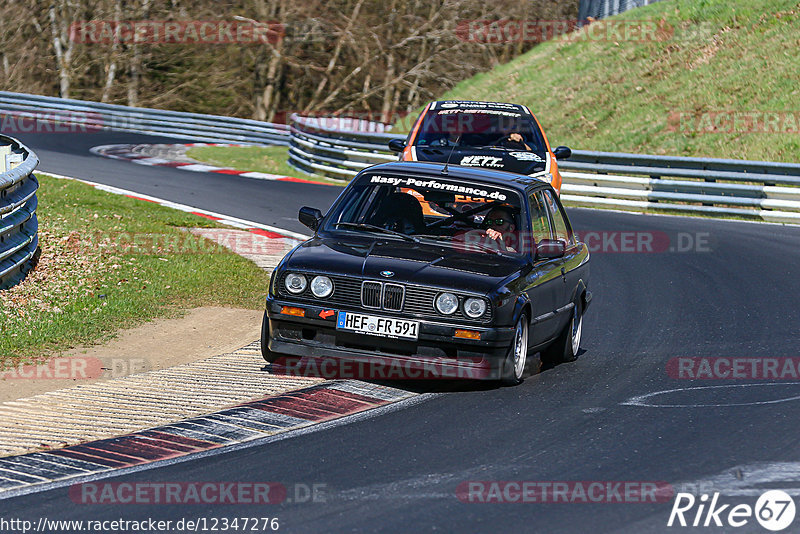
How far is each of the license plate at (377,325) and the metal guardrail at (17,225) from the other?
432 centimetres

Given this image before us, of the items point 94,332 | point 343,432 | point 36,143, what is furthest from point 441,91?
point 343,432

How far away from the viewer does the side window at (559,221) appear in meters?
9.54

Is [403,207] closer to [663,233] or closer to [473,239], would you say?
[473,239]

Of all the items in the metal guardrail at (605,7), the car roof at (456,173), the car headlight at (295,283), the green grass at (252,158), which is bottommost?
the green grass at (252,158)

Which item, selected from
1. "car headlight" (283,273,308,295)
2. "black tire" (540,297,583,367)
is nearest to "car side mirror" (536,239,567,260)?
"black tire" (540,297,583,367)

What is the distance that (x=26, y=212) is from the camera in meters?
11.8

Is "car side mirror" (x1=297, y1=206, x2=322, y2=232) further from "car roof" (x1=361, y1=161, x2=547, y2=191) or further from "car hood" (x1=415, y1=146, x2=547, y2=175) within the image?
"car hood" (x1=415, y1=146, x2=547, y2=175)

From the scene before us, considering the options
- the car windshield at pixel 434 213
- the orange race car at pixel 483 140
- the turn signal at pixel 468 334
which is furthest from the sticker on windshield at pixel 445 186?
the orange race car at pixel 483 140

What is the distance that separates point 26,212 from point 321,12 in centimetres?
3396

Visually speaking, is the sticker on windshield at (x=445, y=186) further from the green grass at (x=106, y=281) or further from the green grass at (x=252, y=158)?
the green grass at (x=252, y=158)

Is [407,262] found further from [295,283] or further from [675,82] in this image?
[675,82]

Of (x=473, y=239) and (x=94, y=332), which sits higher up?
(x=473, y=239)

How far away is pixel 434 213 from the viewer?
888 cm

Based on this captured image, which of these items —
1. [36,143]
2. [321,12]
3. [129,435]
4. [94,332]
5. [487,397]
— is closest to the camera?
[129,435]
